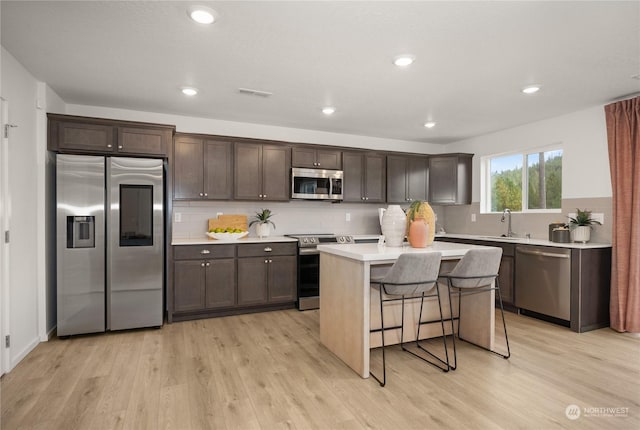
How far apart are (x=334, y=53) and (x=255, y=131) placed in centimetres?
244

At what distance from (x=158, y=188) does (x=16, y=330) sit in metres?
1.67

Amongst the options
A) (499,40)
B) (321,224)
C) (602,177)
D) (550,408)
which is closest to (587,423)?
(550,408)

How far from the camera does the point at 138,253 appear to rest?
368 cm

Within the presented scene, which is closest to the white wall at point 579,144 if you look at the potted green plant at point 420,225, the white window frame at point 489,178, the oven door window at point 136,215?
the white window frame at point 489,178

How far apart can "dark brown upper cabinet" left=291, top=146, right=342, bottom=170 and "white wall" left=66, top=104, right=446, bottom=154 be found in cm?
37

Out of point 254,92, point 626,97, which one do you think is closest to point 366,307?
point 254,92

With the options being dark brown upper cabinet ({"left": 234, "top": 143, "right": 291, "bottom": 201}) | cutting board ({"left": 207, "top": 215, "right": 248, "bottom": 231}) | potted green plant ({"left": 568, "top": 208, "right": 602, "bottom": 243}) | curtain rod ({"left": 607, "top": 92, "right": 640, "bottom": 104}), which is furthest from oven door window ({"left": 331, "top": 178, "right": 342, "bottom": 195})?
curtain rod ({"left": 607, "top": 92, "right": 640, "bottom": 104})

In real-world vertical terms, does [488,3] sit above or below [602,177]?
above

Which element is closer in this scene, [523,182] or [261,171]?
[261,171]

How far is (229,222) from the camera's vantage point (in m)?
4.77

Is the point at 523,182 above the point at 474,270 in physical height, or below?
above

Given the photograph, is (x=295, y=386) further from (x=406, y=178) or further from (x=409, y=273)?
(x=406, y=178)

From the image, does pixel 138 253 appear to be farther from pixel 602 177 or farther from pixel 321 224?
pixel 602 177

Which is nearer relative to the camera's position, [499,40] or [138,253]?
[499,40]
